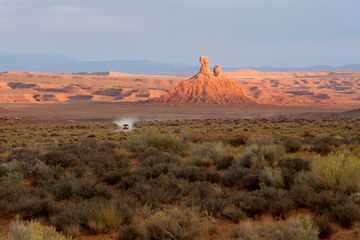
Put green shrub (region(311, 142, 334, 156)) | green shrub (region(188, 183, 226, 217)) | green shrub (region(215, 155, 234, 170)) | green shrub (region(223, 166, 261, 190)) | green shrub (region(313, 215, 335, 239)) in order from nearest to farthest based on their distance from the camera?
green shrub (region(313, 215, 335, 239)) → green shrub (region(188, 183, 226, 217)) → green shrub (region(223, 166, 261, 190)) → green shrub (region(215, 155, 234, 170)) → green shrub (region(311, 142, 334, 156))

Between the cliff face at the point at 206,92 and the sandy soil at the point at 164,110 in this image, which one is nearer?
the sandy soil at the point at 164,110

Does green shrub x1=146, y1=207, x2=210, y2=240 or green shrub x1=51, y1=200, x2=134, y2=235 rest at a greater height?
green shrub x1=146, y1=207, x2=210, y2=240

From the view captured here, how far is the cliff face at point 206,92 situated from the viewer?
11221cm

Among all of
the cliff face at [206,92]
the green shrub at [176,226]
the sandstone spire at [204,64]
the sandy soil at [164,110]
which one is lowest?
the sandy soil at [164,110]

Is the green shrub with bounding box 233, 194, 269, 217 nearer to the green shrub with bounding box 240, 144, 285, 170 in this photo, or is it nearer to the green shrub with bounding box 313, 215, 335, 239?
the green shrub with bounding box 313, 215, 335, 239

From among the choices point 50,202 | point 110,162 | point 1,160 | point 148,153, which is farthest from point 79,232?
point 1,160

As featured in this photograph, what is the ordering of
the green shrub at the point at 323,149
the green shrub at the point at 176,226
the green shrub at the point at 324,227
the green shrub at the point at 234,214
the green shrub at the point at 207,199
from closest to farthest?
the green shrub at the point at 176,226, the green shrub at the point at 324,227, the green shrub at the point at 234,214, the green shrub at the point at 207,199, the green shrub at the point at 323,149

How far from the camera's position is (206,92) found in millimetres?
114438

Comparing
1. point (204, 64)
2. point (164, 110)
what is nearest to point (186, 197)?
point (164, 110)

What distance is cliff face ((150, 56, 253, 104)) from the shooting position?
112 metres

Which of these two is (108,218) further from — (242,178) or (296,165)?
(296,165)

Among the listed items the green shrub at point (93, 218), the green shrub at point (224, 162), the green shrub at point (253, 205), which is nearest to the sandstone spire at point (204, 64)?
the green shrub at point (224, 162)

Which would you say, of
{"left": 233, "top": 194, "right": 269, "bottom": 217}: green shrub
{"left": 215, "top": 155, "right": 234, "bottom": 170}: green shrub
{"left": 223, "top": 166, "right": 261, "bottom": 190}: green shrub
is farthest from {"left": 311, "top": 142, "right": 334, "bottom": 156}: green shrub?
{"left": 233, "top": 194, "right": 269, "bottom": 217}: green shrub

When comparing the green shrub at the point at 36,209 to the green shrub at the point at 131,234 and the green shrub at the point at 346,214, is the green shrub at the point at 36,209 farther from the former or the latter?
the green shrub at the point at 346,214
